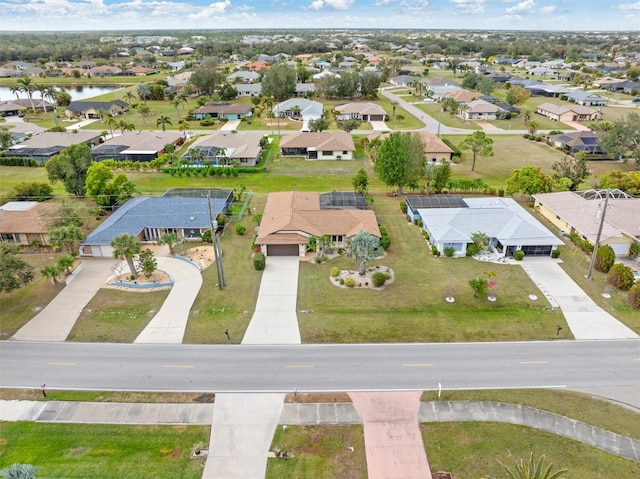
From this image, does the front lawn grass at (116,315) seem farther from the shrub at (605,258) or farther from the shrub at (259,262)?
the shrub at (605,258)

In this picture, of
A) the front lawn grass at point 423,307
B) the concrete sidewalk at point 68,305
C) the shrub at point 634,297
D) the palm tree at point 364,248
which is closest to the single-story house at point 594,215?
the shrub at point 634,297

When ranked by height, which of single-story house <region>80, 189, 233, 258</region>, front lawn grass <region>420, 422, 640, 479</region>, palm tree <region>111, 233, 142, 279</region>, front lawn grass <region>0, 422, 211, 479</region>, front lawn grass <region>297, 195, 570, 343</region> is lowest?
front lawn grass <region>0, 422, 211, 479</region>

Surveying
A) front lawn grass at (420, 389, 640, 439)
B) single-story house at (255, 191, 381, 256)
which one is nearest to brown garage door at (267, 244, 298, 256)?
single-story house at (255, 191, 381, 256)

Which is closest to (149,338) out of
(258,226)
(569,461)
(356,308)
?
(356,308)

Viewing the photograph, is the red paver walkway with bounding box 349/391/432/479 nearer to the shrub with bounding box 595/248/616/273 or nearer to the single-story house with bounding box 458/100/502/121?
the shrub with bounding box 595/248/616/273

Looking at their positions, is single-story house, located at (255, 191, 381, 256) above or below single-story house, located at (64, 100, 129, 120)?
below

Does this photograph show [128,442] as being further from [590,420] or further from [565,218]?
[565,218]

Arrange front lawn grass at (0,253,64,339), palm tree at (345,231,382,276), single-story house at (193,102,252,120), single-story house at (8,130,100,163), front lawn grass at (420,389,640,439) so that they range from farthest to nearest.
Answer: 1. single-story house at (193,102,252,120)
2. single-story house at (8,130,100,163)
3. palm tree at (345,231,382,276)
4. front lawn grass at (0,253,64,339)
5. front lawn grass at (420,389,640,439)
